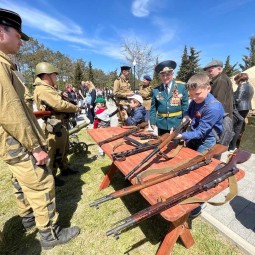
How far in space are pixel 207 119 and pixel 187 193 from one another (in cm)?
118

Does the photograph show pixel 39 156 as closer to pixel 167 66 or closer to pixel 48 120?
pixel 48 120

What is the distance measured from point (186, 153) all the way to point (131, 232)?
1373 mm

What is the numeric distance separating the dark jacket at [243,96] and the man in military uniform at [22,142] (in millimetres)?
5695

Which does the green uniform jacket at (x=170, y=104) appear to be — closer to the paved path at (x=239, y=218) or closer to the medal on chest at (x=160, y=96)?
the medal on chest at (x=160, y=96)

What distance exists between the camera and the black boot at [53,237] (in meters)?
2.50

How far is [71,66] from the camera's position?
1769 inches

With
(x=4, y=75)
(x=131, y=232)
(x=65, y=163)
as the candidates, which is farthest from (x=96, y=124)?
(x=4, y=75)

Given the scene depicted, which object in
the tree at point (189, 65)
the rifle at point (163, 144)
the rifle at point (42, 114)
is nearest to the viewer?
the rifle at point (163, 144)

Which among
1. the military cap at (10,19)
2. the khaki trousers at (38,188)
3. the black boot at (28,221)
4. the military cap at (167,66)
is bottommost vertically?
the black boot at (28,221)

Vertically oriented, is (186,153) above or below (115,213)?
above

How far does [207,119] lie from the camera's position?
2.47m

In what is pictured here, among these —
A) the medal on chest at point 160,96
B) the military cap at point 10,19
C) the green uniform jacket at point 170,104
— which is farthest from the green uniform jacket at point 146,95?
the military cap at point 10,19

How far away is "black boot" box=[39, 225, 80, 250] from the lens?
250 centimetres

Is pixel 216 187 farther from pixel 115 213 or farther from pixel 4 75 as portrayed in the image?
pixel 4 75
